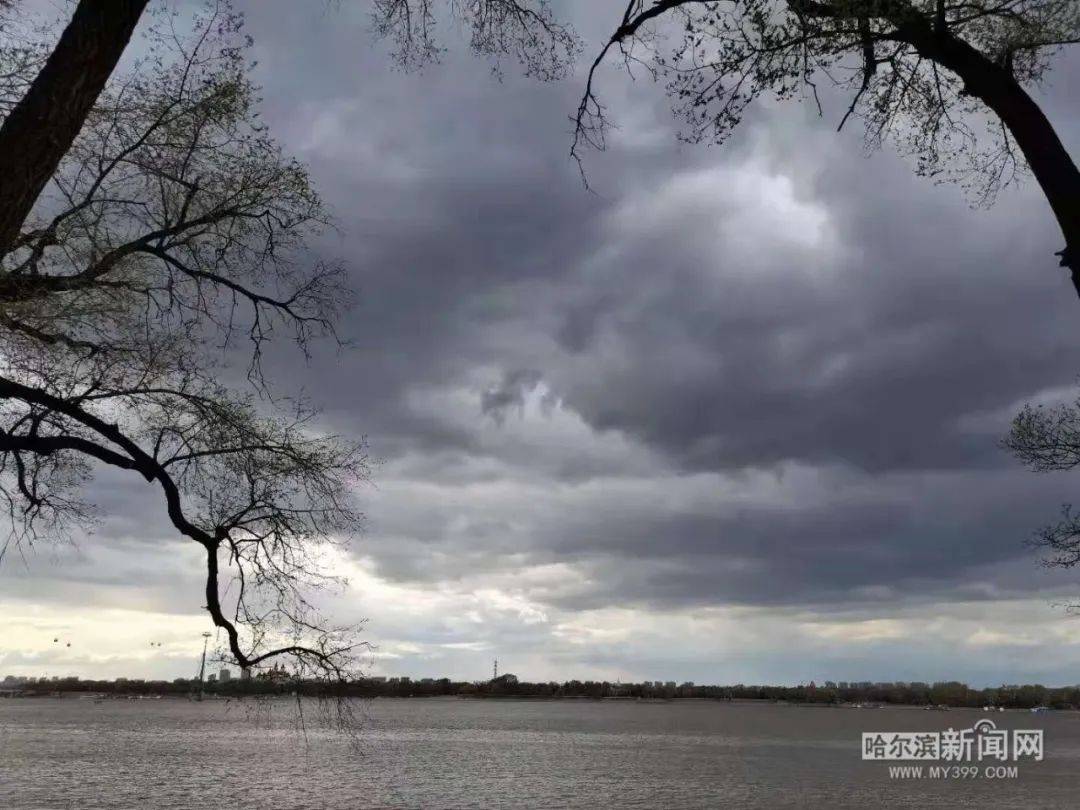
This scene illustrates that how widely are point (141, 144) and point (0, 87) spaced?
2.16m

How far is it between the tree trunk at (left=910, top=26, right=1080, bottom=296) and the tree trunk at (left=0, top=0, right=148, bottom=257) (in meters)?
6.27

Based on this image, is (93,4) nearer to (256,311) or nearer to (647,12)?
(647,12)

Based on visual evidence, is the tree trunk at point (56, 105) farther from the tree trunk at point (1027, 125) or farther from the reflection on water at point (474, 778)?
the reflection on water at point (474, 778)

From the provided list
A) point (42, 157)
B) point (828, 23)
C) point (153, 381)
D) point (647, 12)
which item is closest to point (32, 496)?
point (153, 381)

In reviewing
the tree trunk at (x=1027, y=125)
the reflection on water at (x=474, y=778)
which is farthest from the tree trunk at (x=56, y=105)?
the reflection on water at (x=474, y=778)

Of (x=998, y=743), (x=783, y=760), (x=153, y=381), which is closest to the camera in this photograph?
(x=153, y=381)

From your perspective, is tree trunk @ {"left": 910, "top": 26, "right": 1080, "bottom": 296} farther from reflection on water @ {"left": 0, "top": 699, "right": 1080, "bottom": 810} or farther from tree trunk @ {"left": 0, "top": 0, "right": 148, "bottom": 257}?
reflection on water @ {"left": 0, "top": 699, "right": 1080, "bottom": 810}

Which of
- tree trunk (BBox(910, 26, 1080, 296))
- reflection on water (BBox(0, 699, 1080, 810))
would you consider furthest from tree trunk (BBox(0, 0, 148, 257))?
reflection on water (BBox(0, 699, 1080, 810))

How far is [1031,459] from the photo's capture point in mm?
20953

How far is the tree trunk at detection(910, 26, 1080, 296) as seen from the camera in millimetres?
6777

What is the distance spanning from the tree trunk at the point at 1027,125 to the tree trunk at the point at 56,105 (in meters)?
6.27

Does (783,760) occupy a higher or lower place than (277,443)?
lower

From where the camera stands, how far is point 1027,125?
280 inches

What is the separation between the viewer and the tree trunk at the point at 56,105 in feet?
25.4
